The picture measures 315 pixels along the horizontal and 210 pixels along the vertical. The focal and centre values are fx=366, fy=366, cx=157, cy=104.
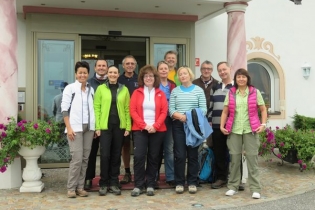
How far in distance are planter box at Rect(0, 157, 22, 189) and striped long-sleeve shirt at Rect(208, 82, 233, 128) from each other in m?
3.18

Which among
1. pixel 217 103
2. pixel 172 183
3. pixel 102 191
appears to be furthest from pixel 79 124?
pixel 217 103

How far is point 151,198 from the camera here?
5.19 m

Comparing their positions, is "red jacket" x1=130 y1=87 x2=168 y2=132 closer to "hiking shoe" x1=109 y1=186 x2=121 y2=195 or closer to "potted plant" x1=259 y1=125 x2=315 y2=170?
"hiking shoe" x1=109 y1=186 x2=121 y2=195

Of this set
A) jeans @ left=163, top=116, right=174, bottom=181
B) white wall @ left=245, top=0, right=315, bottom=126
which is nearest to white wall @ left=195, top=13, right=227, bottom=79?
white wall @ left=245, top=0, right=315, bottom=126

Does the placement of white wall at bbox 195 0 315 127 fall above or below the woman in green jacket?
above

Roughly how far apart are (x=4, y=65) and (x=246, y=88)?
3.68 metres

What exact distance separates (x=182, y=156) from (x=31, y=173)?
7.67ft

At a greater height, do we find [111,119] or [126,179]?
[111,119]

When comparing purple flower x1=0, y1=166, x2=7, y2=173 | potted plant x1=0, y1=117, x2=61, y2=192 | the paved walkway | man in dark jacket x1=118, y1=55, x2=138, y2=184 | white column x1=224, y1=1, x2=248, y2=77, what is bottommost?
the paved walkway

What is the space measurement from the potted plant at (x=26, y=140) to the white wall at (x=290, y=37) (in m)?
5.21

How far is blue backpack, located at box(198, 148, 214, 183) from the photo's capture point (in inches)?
234

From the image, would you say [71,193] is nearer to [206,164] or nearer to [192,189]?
[192,189]

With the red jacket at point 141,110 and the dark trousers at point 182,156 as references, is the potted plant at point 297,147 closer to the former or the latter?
the dark trousers at point 182,156

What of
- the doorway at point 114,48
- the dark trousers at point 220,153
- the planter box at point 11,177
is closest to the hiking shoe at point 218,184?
the dark trousers at point 220,153
